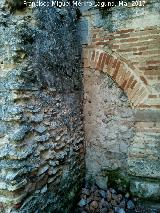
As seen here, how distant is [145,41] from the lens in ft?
11.1

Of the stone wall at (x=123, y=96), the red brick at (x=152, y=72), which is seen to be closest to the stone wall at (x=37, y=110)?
the stone wall at (x=123, y=96)

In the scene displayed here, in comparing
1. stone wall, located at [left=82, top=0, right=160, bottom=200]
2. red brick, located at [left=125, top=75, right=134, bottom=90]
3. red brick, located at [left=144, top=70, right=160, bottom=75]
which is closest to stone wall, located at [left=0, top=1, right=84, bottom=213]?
stone wall, located at [left=82, top=0, right=160, bottom=200]

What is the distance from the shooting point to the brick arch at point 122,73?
346 centimetres

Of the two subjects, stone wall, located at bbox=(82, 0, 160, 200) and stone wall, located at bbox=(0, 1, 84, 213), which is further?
stone wall, located at bbox=(82, 0, 160, 200)

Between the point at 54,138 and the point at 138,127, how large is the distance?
42.3 inches

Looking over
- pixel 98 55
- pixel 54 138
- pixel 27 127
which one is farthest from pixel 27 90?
pixel 98 55

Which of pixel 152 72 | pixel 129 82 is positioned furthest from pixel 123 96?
pixel 152 72

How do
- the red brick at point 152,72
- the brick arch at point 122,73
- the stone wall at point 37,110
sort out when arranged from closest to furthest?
the stone wall at point 37,110 < the red brick at point 152,72 < the brick arch at point 122,73

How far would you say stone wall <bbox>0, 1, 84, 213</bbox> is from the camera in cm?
270

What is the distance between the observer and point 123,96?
3.63m

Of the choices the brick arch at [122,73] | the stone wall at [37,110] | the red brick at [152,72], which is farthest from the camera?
the brick arch at [122,73]

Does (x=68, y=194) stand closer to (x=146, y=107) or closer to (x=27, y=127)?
(x=27, y=127)

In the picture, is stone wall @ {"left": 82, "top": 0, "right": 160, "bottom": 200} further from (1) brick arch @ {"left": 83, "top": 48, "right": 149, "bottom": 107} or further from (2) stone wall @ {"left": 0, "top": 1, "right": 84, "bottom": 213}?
(2) stone wall @ {"left": 0, "top": 1, "right": 84, "bottom": 213}

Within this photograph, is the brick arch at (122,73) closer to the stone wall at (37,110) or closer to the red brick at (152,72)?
the red brick at (152,72)
